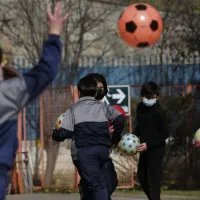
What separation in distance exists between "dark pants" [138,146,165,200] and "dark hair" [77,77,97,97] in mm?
1753

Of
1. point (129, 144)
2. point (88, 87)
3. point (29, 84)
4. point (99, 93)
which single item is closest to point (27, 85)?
point (29, 84)

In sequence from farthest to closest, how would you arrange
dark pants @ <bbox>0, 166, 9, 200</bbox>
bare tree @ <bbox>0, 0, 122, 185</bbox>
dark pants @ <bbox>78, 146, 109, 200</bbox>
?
bare tree @ <bbox>0, 0, 122, 185</bbox>
dark pants @ <bbox>78, 146, 109, 200</bbox>
dark pants @ <bbox>0, 166, 9, 200</bbox>

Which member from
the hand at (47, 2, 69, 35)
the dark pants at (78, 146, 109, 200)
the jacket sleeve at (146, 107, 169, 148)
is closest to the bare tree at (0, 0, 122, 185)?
the jacket sleeve at (146, 107, 169, 148)

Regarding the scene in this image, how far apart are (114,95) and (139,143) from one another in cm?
446

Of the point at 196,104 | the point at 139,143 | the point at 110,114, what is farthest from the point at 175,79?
the point at 110,114

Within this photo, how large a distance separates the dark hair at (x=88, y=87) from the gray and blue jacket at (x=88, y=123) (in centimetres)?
6

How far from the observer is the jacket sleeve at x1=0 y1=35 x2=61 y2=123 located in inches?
175

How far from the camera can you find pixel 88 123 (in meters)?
8.05

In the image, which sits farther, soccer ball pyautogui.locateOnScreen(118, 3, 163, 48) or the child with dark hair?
soccer ball pyautogui.locateOnScreen(118, 3, 163, 48)

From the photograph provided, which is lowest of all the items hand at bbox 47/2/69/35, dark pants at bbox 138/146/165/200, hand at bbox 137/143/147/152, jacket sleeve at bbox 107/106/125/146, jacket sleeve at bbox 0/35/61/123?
dark pants at bbox 138/146/165/200

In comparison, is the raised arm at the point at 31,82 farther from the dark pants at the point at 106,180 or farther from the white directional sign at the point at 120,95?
the white directional sign at the point at 120,95

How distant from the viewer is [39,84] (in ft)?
14.8

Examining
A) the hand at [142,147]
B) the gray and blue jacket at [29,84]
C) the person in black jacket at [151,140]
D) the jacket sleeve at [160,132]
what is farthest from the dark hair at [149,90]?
the gray and blue jacket at [29,84]

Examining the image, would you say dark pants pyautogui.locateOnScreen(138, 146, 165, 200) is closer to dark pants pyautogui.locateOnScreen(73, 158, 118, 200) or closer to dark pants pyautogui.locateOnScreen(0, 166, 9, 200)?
dark pants pyautogui.locateOnScreen(73, 158, 118, 200)
